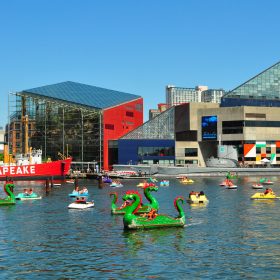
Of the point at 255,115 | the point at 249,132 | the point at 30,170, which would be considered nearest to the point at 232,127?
the point at 249,132

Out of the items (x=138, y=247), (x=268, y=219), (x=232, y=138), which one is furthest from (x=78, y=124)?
(x=138, y=247)

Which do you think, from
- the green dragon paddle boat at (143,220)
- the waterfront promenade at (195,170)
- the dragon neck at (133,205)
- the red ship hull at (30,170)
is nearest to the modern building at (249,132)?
the waterfront promenade at (195,170)

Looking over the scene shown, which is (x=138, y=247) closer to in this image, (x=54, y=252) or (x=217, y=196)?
(x=54, y=252)

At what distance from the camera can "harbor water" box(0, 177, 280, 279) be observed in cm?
3616

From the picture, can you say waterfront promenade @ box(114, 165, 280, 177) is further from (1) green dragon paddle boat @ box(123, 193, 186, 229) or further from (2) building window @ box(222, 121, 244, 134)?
(1) green dragon paddle boat @ box(123, 193, 186, 229)

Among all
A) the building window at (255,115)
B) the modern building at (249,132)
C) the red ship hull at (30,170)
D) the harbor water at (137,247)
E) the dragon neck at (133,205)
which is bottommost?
the harbor water at (137,247)

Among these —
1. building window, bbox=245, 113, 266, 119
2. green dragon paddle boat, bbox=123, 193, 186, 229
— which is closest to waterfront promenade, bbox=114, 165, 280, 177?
building window, bbox=245, 113, 266, 119

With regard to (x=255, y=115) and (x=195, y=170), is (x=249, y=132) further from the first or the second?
(x=195, y=170)

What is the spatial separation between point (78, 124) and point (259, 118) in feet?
223

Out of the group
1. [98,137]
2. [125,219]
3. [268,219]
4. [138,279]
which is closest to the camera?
[138,279]

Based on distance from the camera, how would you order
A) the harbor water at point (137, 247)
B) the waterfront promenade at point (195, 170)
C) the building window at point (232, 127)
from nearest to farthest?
the harbor water at point (137, 247), the waterfront promenade at point (195, 170), the building window at point (232, 127)

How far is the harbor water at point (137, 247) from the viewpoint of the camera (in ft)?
119

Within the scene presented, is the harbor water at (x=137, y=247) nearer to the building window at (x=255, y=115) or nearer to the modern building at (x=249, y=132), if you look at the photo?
the modern building at (x=249, y=132)

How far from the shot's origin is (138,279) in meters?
34.2
